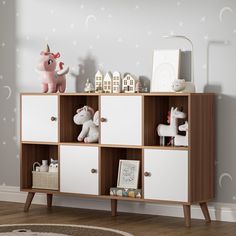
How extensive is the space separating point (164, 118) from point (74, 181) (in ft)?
2.41

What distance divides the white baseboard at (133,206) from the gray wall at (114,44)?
0.07 m

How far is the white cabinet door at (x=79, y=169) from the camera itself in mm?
4566

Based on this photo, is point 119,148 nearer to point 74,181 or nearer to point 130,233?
point 74,181

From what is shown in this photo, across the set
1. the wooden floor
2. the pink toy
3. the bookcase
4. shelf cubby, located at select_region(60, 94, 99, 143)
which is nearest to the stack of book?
the bookcase

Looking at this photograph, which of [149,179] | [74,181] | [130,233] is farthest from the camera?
[74,181]

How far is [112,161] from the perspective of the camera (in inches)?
183

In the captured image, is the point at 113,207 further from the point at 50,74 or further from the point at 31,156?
the point at 50,74

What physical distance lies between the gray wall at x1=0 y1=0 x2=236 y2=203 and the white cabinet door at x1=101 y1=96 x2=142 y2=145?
0.34 metres

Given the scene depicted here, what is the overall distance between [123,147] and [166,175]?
0.36 meters

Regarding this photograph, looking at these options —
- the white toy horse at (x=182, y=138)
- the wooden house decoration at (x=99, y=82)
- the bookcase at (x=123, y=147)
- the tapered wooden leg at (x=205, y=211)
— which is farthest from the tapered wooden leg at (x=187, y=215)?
→ the wooden house decoration at (x=99, y=82)

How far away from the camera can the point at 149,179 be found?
4340 mm

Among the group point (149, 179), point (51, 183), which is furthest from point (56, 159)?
point (149, 179)

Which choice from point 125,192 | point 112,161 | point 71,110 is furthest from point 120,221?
point 71,110

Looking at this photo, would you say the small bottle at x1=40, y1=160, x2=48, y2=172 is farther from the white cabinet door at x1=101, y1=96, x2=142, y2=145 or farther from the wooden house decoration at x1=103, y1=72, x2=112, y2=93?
the wooden house decoration at x1=103, y1=72, x2=112, y2=93
